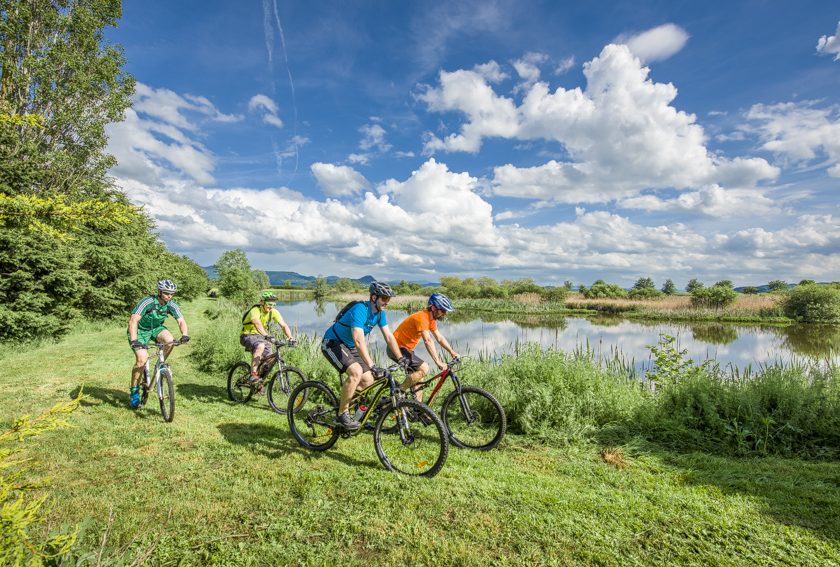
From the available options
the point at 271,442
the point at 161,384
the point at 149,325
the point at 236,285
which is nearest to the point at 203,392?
the point at 161,384

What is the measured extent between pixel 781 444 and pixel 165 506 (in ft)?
27.6

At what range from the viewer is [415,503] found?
13.5ft

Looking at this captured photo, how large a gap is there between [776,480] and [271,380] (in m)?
8.05

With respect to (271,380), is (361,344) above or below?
above

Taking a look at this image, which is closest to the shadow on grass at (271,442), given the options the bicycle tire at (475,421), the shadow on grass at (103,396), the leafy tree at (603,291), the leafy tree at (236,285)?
the bicycle tire at (475,421)

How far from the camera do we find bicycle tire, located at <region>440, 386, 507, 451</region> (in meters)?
6.00

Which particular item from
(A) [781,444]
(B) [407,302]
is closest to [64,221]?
(A) [781,444]

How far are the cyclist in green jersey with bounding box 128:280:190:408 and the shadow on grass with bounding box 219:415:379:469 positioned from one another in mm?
1850

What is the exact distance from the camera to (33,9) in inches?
751

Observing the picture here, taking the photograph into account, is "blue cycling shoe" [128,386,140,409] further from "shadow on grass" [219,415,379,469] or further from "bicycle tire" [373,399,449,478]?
"bicycle tire" [373,399,449,478]

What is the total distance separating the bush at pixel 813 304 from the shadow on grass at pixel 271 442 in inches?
1860

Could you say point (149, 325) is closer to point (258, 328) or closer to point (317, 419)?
point (258, 328)

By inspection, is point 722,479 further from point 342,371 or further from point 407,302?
point 407,302

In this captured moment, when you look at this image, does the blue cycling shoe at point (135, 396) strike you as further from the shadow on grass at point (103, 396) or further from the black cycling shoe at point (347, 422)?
the black cycling shoe at point (347, 422)
